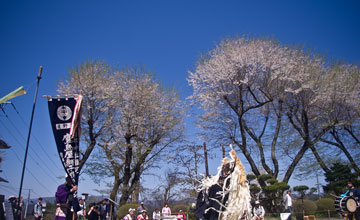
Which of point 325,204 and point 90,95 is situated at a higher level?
point 90,95

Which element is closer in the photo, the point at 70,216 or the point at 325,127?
the point at 70,216

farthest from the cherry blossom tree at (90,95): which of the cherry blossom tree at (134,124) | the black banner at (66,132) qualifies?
the black banner at (66,132)

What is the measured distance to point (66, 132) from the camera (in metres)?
8.39

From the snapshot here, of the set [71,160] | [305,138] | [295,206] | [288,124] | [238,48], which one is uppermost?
[238,48]

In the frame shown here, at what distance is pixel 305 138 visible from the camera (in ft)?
74.4

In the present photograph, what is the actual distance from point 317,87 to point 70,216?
2128 cm

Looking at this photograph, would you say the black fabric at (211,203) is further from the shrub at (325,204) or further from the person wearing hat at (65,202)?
the shrub at (325,204)

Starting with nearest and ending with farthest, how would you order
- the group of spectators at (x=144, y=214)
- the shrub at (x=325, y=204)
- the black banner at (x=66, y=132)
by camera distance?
the black banner at (x=66, y=132), the group of spectators at (x=144, y=214), the shrub at (x=325, y=204)

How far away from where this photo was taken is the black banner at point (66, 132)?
8.09 meters

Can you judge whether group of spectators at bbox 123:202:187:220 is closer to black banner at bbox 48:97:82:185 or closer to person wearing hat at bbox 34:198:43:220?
black banner at bbox 48:97:82:185

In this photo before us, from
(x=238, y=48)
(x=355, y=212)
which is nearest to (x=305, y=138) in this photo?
(x=238, y=48)

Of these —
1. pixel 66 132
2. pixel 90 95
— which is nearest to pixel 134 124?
pixel 90 95

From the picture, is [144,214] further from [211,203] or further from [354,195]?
[354,195]

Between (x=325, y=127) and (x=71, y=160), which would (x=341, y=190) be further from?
(x=71, y=160)
